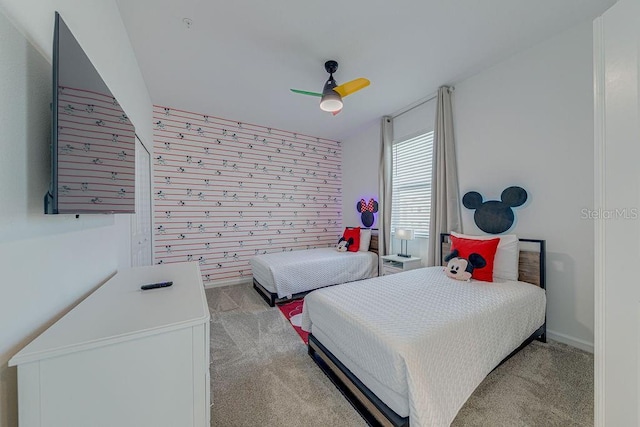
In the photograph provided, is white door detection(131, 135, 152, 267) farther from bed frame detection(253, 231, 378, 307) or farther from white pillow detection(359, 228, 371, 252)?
white pillow detection(359, 228, 371, 252)

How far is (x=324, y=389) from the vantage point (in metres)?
1.66

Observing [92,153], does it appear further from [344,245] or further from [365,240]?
[365,240]

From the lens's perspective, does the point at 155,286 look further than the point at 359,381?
No

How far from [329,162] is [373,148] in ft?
3.67

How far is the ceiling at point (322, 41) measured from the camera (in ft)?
6.09

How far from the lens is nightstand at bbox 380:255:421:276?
10.8 ft

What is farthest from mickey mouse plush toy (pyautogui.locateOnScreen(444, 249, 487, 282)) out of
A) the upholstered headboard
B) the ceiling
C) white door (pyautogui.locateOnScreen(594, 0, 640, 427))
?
the ceiling

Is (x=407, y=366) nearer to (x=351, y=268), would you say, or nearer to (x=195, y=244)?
(x=351, y=268)

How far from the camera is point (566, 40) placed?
213 centimetres

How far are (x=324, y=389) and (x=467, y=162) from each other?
2875 mm

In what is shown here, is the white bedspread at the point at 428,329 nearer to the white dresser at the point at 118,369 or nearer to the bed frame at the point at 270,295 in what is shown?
the white dresser at the point at 118,369

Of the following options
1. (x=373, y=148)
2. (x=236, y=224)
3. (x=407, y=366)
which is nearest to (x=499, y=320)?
(x=407, y=366)

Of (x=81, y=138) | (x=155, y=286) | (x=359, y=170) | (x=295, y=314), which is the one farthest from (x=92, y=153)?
(x=359, y=170)

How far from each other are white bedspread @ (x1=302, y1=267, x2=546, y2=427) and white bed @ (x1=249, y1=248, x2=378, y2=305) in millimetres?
1089
